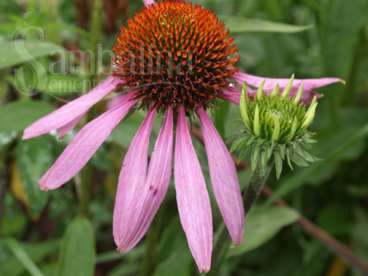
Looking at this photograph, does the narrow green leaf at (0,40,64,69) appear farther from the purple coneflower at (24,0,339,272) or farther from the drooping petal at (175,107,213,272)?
the drooping petal at (175,107,213,272)

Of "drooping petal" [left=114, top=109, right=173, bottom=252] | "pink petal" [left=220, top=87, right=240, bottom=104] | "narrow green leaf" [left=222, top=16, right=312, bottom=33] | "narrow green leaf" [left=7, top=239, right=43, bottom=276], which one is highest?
"narrow green leaf" [left=222, top=16, right=312, bottom=33]

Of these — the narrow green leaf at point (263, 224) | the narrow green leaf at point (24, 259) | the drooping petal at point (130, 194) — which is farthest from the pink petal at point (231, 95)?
the narrow green leaf at point (24, 259)

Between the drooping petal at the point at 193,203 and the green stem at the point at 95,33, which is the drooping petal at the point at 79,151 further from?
the green stem at the point at 95,33

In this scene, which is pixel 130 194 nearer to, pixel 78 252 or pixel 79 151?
pixel 79 151

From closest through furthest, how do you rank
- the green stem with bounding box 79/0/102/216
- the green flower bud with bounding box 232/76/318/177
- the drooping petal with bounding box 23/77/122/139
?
the green flower bud with bounding box 232/76/318/177
the drooping petal with bounding box 23/77/122/139
the green stem with bounding box 79/0/102/216

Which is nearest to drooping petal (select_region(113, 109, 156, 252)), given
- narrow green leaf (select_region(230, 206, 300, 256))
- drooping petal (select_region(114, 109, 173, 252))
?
drooping petal (select_region(114, 109, 173, 252))

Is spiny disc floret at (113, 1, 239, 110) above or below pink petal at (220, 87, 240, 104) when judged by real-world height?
above
